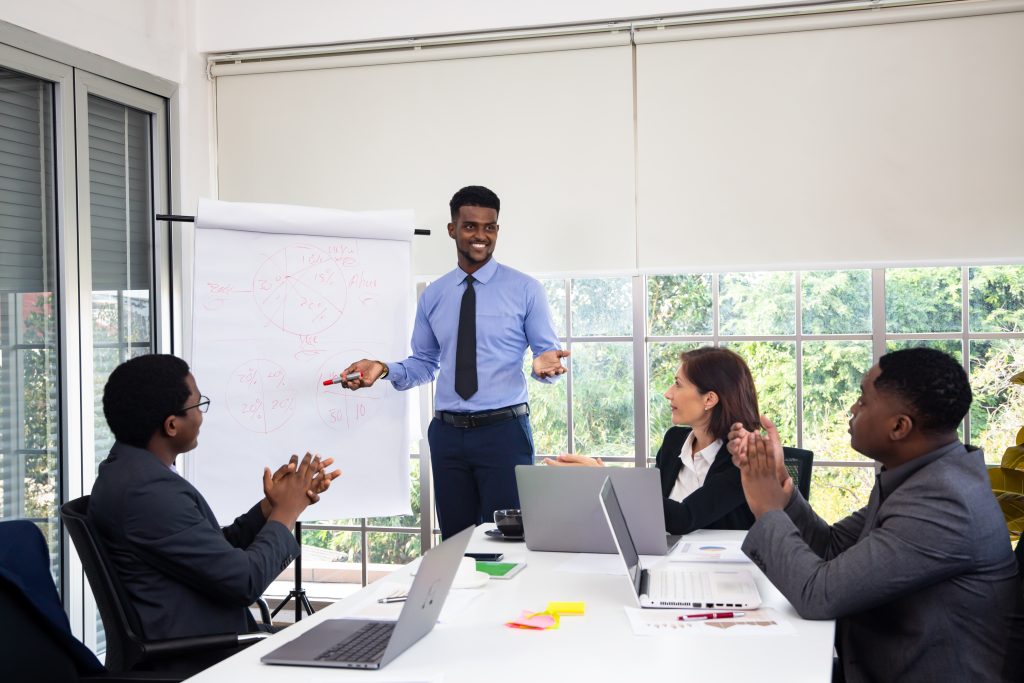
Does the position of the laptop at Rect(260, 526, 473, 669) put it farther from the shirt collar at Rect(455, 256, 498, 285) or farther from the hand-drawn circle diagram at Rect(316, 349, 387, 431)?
the shirt collar at Rect(455, 256, 498, 285)

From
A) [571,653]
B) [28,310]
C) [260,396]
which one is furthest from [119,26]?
[571,653]

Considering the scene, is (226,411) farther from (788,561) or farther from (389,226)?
(788,561)

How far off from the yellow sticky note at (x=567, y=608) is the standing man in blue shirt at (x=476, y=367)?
63.8 inches

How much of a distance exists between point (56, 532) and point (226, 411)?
77 cm

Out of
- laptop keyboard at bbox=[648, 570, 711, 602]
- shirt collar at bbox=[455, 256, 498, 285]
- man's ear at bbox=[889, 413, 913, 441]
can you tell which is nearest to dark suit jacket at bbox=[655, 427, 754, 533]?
laptop keyboard at bbox=[648, 570, 711, 602]

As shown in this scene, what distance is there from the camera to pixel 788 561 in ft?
5.89

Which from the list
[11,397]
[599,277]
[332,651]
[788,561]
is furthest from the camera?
[599,277]

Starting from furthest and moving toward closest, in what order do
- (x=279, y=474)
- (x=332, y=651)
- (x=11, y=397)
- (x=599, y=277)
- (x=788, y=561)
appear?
(x=599, y=277) → (x=11, y=397) → (x=279, y=474) → (x=788, y=561) → (x=332, y=651)

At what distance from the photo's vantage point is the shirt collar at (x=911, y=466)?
72.7 inches

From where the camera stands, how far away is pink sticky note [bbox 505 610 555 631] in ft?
5.68

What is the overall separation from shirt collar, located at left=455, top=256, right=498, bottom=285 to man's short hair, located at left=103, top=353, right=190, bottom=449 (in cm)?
174

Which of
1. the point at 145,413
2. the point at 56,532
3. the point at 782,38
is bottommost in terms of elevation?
the point at 56,532

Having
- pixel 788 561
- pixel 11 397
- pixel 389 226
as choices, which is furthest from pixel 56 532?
pixel 788 561

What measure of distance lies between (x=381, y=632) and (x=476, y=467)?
6.13 ft
